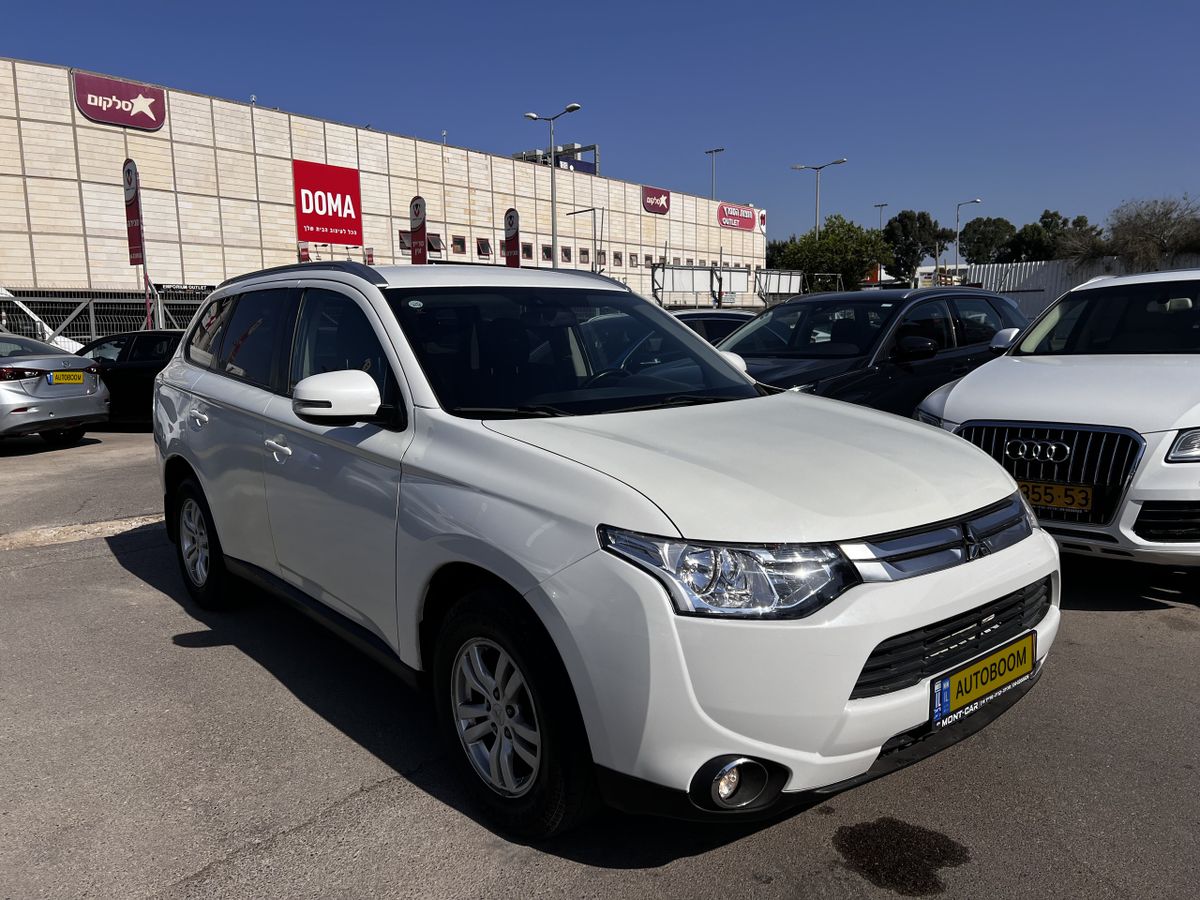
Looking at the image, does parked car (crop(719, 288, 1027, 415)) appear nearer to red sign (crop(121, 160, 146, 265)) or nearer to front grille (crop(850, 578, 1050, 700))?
front grille (crop(850, 578, 1050, 700))

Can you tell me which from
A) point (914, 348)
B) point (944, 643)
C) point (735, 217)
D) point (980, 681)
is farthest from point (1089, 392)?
point (735, 217)

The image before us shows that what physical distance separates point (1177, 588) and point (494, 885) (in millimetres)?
4355

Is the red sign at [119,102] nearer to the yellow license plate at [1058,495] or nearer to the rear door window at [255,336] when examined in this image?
the rear door window at [255,336]

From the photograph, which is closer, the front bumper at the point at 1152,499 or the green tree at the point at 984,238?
the front bumper at the point at 1152,499

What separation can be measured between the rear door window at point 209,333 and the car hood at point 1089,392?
4049mm

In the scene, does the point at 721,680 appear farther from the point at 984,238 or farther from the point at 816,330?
the point at 984,238

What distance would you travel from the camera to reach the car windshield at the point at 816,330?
24.4 ft

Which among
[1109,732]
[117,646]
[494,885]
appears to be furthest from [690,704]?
[117,646]

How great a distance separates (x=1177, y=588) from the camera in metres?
4.98

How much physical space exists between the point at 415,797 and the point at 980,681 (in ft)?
6.03

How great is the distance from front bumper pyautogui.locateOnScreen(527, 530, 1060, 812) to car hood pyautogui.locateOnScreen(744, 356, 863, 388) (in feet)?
15.1

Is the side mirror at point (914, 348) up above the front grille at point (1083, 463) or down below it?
above

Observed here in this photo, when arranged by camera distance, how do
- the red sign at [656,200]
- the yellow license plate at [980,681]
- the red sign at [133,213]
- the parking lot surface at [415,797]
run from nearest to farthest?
1. the yellow license plate at [980,681]
2. the parking lot surface at [415,797]
3. the red sign at [133,213]
4. the red sign at [656,200]

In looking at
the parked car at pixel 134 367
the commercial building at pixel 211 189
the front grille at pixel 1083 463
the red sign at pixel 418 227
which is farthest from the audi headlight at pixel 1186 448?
the commercial building at pixel 211 189
